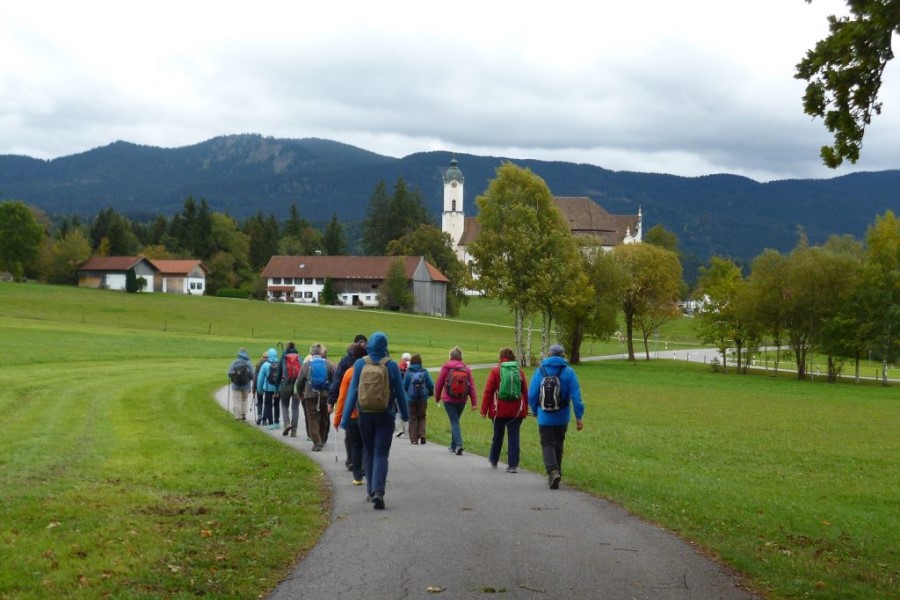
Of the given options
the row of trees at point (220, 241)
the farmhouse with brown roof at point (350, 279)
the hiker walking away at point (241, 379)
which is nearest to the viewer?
the hiker walking away at point (241, 379)

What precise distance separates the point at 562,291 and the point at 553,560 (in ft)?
178

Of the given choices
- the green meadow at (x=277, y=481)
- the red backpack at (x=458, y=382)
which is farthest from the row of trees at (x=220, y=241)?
the red backpack at (x=458, y=382)

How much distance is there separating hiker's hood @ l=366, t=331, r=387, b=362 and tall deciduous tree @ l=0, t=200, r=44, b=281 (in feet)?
383

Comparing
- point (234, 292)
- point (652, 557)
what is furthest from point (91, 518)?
point (234, 292)

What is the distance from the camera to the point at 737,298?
70.5m

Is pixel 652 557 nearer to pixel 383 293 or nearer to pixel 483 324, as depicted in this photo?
pixel 483 324

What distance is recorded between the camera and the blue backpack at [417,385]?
67.4 feet

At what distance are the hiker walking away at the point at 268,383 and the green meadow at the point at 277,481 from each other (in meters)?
1.29

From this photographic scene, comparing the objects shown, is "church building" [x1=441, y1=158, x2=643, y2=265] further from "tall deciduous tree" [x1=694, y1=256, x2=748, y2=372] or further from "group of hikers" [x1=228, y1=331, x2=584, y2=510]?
"group of hikers" [x1=228, y1=331, x2=584, y2=510]

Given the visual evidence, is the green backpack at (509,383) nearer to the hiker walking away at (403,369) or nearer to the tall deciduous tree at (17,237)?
the hiker walking away at (403,369)

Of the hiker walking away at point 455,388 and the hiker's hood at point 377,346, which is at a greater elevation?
the hiker's hood at point 377,346

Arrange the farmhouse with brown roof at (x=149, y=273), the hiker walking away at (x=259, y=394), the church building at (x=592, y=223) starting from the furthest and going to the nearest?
1. the church building at (x=592, y=223)
2. the farmhouse with brown roof at (x=149, y=273)
3. the hiker walking away at (x=259, y=394)

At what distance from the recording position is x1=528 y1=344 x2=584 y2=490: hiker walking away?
1481 centimetres

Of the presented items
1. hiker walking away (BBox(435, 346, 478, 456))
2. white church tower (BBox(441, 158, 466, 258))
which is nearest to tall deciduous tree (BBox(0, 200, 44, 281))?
white church tower (BBox(441, 158, 466, 258))
